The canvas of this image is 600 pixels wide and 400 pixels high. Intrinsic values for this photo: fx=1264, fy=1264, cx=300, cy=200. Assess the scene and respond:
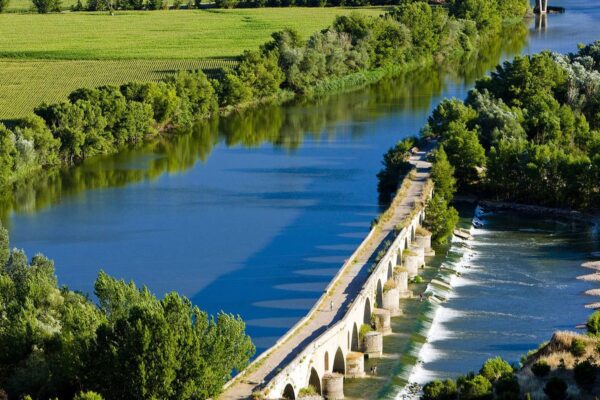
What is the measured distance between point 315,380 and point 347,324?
372 cm

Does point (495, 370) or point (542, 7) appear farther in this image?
point (542, 7)

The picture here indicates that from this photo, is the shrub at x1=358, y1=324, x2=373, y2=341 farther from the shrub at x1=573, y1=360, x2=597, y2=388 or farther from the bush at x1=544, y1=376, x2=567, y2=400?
the bush at x1=544, y1=376, x2=567, y2=400

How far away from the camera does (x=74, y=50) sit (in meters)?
120

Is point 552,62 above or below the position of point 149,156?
above

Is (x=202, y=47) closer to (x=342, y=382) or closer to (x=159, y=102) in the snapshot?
(x=159, y=102)

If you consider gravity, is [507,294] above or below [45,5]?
below

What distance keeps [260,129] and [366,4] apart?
220 ft

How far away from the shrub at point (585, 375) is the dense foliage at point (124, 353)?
10.2m

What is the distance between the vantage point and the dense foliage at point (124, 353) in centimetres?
3622

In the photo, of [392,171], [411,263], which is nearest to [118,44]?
[392,171]

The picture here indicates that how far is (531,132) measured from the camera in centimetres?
7694

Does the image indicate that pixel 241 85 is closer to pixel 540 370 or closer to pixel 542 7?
pixel 540 370

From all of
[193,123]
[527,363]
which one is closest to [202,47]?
[193,123]

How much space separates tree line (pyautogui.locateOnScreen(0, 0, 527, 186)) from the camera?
79562mm
